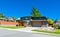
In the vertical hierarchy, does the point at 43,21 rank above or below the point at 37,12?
below

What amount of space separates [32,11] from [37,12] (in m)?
3.31

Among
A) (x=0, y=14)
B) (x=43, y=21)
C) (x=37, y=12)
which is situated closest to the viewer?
(x=43, y=21)

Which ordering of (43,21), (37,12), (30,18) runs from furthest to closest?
1. (37,12)
2. (30,18)
3. (43,21)

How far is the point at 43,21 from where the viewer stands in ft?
196

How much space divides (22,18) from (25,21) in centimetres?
303

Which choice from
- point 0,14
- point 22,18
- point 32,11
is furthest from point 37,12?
point 0,14

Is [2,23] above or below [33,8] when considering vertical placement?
below

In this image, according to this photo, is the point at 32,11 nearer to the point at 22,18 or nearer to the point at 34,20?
the point at 22,18

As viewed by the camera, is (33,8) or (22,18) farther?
(33,8)

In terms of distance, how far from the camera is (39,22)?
60.2m

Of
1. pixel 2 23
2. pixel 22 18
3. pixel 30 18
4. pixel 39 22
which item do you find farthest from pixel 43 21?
pixel 2 23

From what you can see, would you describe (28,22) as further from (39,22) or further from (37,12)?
(37,12)

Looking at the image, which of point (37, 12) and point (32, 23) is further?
point (37, 12)

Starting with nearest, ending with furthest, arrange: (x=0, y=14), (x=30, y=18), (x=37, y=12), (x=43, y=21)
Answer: (x=43, y=21)
(x=30, y=18)
(x=37, y=12)
(x=0, y=14)
